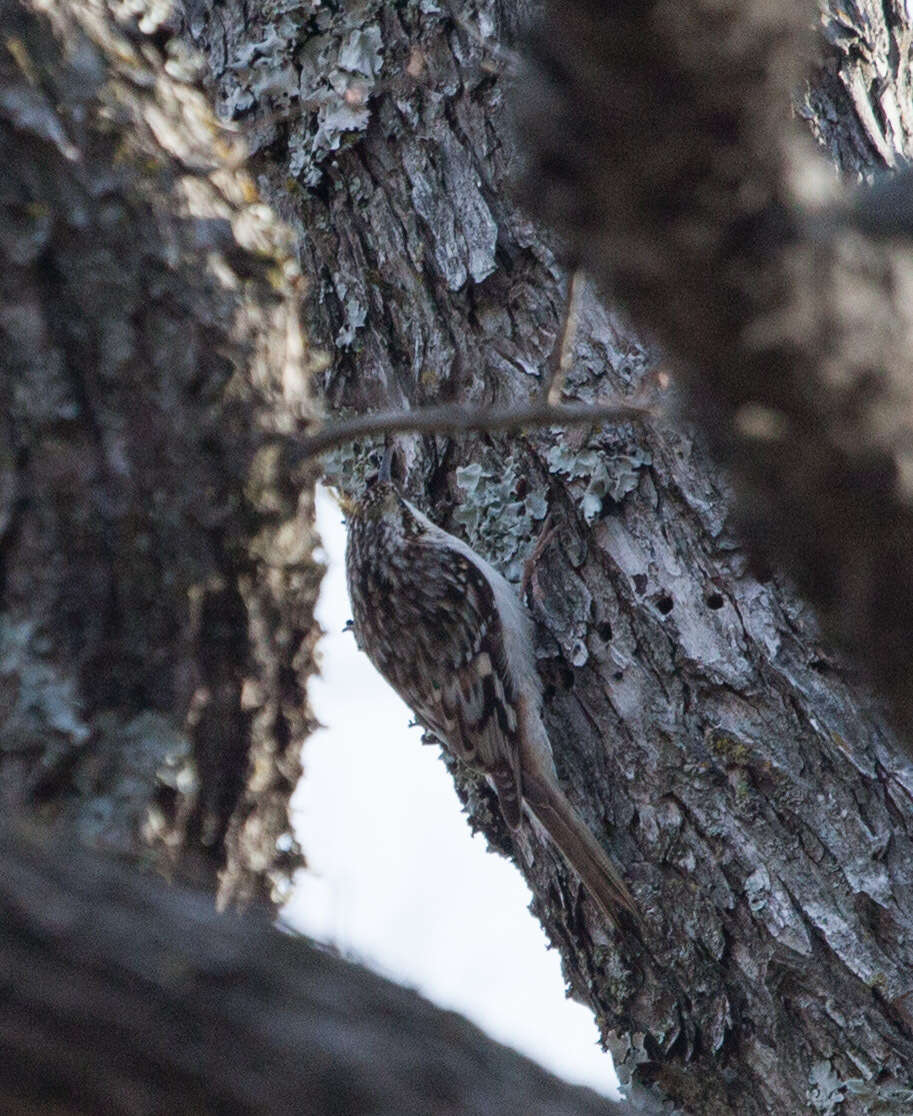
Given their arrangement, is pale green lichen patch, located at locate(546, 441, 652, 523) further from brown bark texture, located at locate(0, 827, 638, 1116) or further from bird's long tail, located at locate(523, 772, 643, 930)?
brown bark texture, located at locate(0, 827, 638, 1116)

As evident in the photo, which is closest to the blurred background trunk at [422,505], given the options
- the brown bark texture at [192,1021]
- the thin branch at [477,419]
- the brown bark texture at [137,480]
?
the brown bark texture at [137,480]

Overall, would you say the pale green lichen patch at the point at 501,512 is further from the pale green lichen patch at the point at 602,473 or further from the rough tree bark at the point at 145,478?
the rough tree bark at the point at 145,478

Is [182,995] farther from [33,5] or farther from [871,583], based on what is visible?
[33,5]

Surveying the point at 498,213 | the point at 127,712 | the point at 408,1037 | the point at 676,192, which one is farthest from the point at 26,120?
the point at 498,213

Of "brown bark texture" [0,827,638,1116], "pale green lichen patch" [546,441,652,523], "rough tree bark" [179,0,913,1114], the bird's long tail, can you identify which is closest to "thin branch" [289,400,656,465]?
"brown bark texture" [0,827,638,1116]

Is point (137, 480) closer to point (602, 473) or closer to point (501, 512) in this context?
point (602, 473)

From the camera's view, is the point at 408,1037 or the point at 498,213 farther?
the point at 498,213

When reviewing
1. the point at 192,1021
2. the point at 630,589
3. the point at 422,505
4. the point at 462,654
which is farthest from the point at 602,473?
the point at 192,1021
